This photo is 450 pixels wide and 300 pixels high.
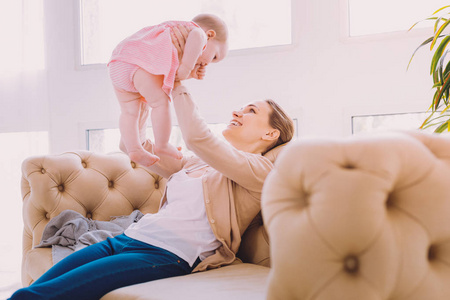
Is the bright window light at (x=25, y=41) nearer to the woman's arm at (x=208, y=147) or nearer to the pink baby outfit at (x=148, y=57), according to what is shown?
the pink baby outfit at (x=148, y=57)

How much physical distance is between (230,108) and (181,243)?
167 cm

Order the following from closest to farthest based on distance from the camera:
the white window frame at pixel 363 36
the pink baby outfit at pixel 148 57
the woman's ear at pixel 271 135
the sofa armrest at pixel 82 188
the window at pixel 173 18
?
the pink baby outfit at pixel 148 57
the woman's ear at pixel 271 135
the sofa armrest at pixel 82 188
the white window frame at pixel 363 36
the window at pixel 173 18

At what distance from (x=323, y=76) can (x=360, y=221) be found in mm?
2263

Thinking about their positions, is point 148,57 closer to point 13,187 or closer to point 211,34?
point 211,34

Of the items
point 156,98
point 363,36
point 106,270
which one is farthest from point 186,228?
point 363,36

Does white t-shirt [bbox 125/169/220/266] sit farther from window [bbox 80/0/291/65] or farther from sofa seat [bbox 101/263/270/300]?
window [bbox 80/0/291/65]

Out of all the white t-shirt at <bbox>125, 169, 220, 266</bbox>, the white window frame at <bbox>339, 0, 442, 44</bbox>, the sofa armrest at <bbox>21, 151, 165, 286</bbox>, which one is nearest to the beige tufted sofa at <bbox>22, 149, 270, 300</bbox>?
the sofa armrest at <bbox>21, 151, 165, 286</bbox>

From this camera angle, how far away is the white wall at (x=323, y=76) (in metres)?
2.77

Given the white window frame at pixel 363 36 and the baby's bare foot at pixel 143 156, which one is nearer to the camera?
the baby's bare foot at pixel 143 156

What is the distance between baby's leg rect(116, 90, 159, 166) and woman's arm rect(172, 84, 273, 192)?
0.64 feet

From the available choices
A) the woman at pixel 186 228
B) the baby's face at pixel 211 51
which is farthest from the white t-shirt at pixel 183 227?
the baby's face at pixel 211 51

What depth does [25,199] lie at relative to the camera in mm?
2180

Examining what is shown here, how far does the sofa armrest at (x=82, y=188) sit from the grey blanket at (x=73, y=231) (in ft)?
0.35

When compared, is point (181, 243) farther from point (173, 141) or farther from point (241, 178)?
point (173, 141)
